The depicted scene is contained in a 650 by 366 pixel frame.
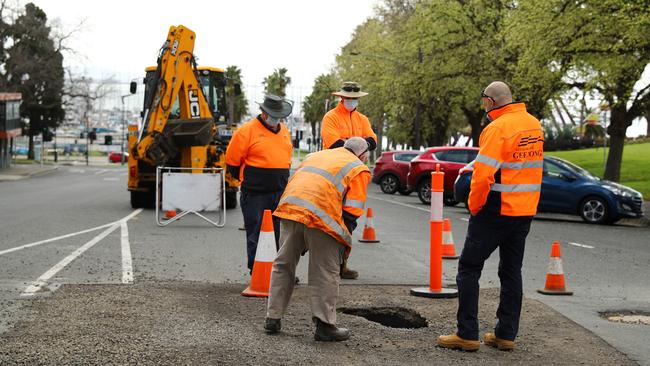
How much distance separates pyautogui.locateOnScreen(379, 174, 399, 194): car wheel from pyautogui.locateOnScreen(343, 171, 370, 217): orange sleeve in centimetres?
2907

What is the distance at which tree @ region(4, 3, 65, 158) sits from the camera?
66.4 meters

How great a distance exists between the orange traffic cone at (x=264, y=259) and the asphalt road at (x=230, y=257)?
128 centimetres

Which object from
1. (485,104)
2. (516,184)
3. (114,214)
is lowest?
(114,214)

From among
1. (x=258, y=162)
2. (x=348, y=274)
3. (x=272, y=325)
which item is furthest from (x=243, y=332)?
(x=348, y=274)

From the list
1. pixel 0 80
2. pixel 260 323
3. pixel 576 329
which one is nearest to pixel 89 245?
pixel 260 323

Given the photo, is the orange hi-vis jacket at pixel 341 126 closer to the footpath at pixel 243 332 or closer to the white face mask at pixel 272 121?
the white face mask at pixel 272 121

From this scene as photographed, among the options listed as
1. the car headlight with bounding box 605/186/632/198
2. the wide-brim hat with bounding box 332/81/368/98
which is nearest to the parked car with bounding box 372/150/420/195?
the car headlight with bounding box 605/186/632/198

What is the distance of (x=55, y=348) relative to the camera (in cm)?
632

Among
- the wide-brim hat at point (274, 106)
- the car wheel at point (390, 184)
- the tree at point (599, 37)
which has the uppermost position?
the tree at point (599, 37)

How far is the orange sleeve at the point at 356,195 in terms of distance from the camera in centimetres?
695

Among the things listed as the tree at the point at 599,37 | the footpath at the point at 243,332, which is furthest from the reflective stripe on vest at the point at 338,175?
the tree at the point at 599,37

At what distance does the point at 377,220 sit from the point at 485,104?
13301 millimetres

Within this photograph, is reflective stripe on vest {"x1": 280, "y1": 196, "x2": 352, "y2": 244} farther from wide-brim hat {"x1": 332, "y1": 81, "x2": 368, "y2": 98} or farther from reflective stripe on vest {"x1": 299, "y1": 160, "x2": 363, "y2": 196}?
wide-brim hat {"x1": 332, "y1": 81, "x2": 368, "y2": 98}

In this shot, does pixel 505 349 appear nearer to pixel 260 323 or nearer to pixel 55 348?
pixel 260 323
